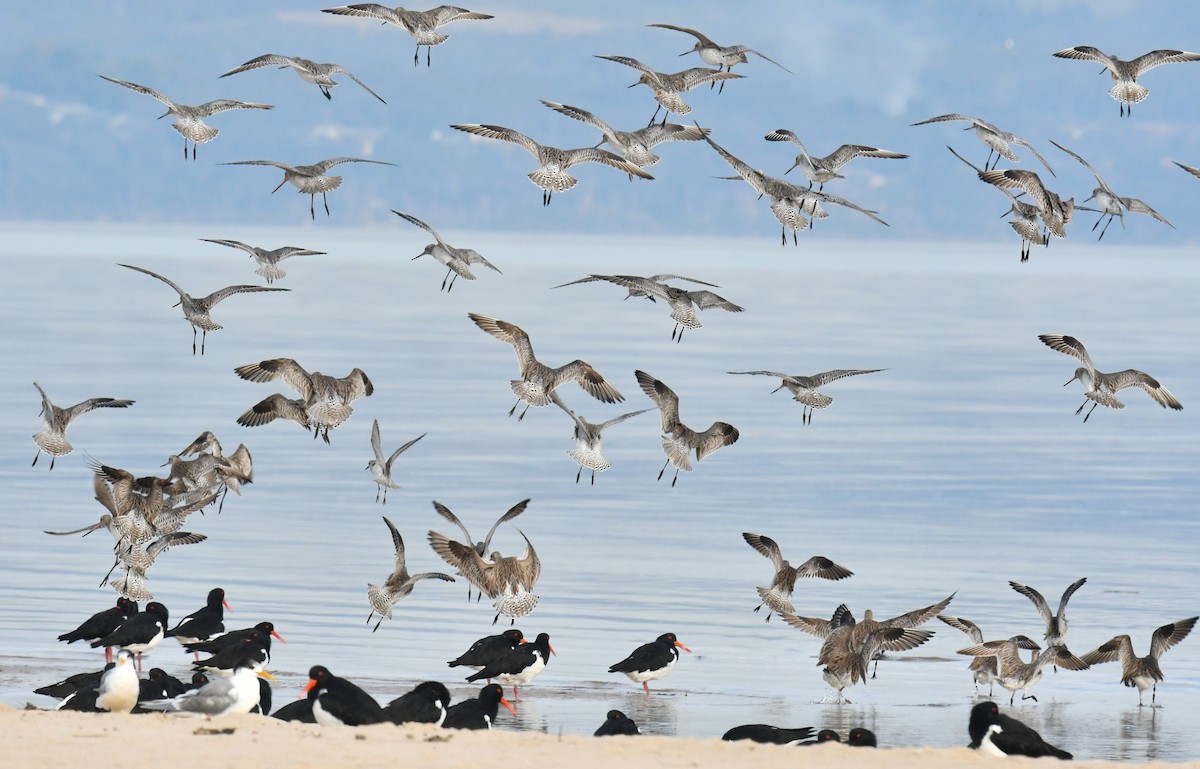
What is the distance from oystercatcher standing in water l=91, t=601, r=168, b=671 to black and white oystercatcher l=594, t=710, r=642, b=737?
4.43m

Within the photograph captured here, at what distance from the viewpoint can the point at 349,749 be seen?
11.7m

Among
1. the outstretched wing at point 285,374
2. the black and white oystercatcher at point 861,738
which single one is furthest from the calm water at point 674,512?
the outstretched wing at point 285,374

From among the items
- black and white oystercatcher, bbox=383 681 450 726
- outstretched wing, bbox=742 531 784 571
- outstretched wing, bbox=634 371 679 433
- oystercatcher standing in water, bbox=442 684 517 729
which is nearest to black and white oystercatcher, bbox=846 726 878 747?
oystercatcher standing in water, bbox=442 684 517 729

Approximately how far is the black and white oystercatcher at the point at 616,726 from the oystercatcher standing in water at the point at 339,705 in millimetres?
1633

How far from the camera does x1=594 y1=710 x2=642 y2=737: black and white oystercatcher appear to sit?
45.4 ft

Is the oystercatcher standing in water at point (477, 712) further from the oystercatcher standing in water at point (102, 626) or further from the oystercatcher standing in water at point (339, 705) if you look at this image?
the oystercatcher standing in water at point (102, 626)

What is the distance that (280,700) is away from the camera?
15.5 meters

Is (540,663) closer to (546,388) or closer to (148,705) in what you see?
(148,705)

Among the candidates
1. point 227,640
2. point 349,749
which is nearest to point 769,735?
point 349,749

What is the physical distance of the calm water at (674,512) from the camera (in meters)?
16.9

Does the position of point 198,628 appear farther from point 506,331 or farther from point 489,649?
point 506,331

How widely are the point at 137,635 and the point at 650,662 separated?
4.15 meters

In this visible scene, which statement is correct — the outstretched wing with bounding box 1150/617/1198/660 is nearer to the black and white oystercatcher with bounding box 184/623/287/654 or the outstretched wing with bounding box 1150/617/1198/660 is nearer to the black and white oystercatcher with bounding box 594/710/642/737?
the black and white oystercatcher with bounding box 594/710/642/737

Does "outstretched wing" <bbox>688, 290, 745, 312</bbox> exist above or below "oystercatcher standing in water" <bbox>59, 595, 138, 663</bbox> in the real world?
above
